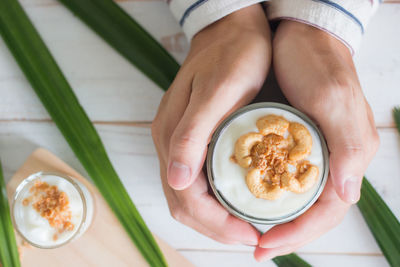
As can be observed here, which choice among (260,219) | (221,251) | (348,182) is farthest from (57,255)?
(348,182)

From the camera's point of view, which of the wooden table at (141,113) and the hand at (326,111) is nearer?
the hand at (326,111)

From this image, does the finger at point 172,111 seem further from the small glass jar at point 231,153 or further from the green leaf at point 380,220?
the green leaf at point 380,220

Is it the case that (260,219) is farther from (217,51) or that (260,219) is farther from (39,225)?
(39,225)

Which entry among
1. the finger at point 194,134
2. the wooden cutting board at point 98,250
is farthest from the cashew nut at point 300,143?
the wooden cutting board at point 98,250

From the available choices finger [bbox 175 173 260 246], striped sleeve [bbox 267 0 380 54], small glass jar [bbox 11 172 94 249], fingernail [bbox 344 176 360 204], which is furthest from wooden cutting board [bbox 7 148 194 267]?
striped sleeve [bbox 267 0 380 54]

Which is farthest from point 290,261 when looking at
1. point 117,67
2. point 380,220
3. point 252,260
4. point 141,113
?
point 117,67

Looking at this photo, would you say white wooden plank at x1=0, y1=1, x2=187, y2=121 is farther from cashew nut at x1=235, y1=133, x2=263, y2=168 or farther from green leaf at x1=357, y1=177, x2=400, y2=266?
green leaf at x1=357, y1=177, x2=400, y2=266
